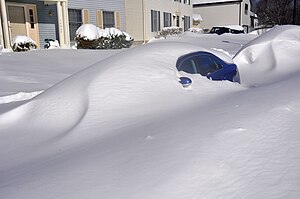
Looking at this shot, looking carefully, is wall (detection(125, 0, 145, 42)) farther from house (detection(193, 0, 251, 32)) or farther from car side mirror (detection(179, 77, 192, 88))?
house (detection(193, 0, 251, 32))

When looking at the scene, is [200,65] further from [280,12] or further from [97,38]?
[280,12]

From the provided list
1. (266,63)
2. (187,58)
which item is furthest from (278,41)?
(187,58)

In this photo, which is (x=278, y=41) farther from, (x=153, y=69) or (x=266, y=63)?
(x=153, y=69)

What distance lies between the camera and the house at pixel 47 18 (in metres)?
16.0

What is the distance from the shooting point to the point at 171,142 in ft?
9.89

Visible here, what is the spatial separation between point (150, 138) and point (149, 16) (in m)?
24.1

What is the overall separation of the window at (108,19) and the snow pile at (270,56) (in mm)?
13538

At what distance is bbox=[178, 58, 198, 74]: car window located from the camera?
529 cm

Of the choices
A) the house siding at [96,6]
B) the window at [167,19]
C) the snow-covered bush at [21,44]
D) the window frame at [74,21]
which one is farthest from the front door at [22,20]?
the window at [167,19]

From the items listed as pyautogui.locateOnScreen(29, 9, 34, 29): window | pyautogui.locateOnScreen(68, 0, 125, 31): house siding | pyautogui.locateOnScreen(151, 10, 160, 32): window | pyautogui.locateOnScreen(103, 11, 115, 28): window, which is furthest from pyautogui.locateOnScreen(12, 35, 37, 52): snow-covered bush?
pyautogui.locateOnScreen(151, 10, 160, 32): window

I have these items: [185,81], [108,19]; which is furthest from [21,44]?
[185,81]

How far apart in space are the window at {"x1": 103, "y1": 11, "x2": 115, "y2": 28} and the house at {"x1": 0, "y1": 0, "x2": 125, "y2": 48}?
0.26 m

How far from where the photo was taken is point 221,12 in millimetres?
45219

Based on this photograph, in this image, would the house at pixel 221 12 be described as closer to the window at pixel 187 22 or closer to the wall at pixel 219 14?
the wall at pixel 219 14
